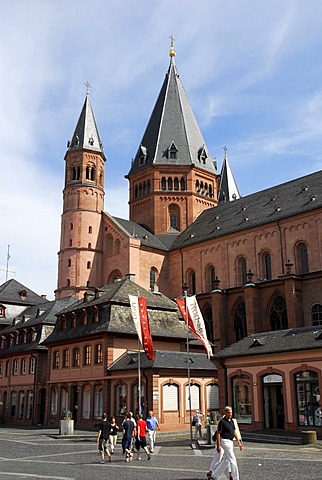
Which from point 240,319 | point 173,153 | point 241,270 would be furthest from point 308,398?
point 173,153

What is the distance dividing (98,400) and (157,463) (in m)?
19.1

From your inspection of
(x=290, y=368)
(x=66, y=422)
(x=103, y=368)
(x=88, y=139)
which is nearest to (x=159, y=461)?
(x=290, y=368)

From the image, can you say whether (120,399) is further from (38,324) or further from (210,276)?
(210,276)

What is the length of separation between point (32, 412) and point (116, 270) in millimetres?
20443

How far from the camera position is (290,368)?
1121 inches

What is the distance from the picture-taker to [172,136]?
243 feet

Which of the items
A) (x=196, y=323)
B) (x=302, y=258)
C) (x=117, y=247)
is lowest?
(x=196, y=323)

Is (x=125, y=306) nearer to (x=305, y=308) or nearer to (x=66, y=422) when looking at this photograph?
(x=66, y=422)

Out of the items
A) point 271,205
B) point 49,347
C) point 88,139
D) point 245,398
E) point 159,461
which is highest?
point 88,139

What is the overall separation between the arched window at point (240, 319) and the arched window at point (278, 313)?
3276 millimetres

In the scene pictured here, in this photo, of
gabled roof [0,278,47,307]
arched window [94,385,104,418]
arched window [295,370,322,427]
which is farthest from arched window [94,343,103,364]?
gabled roof [0,278,47,307]

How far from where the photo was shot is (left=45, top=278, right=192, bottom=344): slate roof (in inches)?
1527

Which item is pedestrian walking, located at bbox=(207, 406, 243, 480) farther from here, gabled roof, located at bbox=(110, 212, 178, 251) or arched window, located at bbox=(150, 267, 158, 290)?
arched window, located at bbox=(150, 267, 158, 290)

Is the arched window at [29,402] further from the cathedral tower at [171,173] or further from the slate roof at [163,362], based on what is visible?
the cathedral tower at [171,173]
